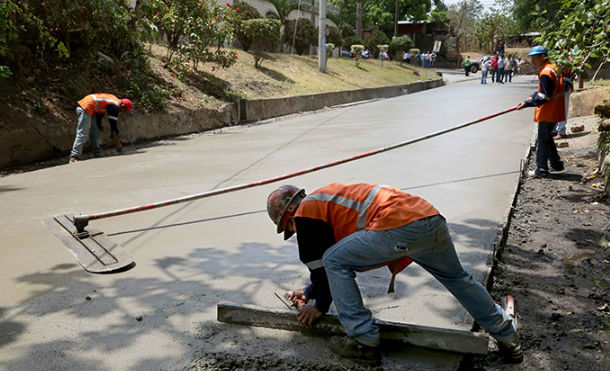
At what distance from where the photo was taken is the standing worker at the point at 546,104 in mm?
6918

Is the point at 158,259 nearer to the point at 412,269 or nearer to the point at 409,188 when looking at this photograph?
the point at 412,269

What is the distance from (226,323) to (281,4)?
2899cm

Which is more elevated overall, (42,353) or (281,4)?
(281,4)

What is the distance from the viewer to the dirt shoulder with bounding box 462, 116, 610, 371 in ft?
A: 9.83

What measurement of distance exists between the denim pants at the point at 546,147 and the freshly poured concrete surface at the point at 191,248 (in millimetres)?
451

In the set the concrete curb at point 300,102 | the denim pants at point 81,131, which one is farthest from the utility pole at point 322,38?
the denim pants at point 81,131

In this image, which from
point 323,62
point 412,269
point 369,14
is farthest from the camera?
point 369,14

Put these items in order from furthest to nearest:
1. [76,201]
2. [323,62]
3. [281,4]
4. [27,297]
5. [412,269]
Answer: [281,4]
[323,62]
[76,201]
[412,269]
[27,297]

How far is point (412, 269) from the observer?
4.15 metres

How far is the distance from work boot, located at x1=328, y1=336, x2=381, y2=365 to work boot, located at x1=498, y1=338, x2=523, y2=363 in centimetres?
69

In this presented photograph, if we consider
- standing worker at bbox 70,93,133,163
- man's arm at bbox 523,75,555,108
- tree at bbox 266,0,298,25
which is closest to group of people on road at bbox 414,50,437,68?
tree at bbox 266,0,298,25

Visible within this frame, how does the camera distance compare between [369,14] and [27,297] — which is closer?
[27,297]

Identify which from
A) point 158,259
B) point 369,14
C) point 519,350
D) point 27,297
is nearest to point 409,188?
point 158,259

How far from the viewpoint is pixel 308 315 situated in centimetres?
296
